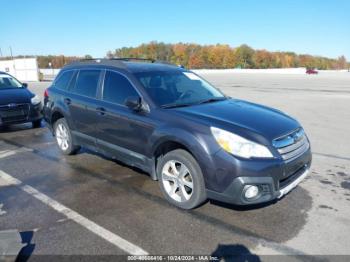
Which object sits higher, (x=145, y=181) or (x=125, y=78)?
(x=125, y=78)

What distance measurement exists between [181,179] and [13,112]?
6.42 m

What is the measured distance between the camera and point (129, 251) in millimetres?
3340

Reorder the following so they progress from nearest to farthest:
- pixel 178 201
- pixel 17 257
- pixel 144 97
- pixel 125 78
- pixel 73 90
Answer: pixel 17 257
pixel 178 201
pixel 144 97
pixel 125 78
pixel 73 90

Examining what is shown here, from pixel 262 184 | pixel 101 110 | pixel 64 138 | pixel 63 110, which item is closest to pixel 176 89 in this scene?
pixel 101 110

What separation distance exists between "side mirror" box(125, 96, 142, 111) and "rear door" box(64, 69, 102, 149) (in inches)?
38.7

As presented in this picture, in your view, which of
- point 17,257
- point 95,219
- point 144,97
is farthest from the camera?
point 144,97

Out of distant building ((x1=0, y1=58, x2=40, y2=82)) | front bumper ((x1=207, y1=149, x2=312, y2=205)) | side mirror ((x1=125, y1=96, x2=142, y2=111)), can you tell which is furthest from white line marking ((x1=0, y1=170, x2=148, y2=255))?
distant building ((x1=0, y1=58, x2=40, y2=82))

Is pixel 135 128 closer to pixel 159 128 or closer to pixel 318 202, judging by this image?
pixel 159 128

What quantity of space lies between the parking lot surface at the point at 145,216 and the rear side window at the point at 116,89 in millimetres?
1253

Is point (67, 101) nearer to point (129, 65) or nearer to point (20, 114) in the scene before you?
point (129, 65)

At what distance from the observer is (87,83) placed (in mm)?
5828

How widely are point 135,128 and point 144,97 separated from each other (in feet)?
1.44

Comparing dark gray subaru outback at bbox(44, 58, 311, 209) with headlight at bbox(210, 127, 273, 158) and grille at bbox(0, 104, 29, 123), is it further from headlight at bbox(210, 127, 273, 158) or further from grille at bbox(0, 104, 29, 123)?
grille at bbox(0, 104, 29, 123)

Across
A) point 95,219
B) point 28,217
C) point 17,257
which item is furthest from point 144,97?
point 17,257
